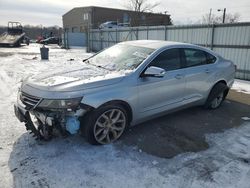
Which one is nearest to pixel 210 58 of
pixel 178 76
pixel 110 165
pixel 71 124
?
pixel 178 76

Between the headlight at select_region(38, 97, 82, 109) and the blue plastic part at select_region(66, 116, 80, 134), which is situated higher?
the headlight at select_region(38, 97, 82, 109)

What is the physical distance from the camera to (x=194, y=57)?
4.77m

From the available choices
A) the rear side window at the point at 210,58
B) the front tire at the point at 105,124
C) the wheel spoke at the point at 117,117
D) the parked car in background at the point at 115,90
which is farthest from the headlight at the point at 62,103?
the rear side window at the point at 210,58

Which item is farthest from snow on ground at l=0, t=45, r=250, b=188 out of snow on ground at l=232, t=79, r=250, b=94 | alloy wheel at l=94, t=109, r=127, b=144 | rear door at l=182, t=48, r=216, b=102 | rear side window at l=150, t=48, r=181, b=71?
snow on ground at l=232, t=79, r=250, b=94

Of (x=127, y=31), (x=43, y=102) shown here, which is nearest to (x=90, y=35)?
(x=127, y=31)

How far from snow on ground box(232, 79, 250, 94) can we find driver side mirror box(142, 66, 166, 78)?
501cm

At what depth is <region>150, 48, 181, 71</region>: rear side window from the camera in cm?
409

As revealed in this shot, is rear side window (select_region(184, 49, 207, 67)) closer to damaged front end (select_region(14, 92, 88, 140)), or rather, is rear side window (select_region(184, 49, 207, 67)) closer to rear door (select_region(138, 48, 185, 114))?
rear door (select_region(138, 48, 185, 114))

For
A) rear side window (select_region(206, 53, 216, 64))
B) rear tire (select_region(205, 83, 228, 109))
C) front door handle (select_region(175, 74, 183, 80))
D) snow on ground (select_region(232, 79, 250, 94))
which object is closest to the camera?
front door handle (select_region(175, 74, 183, 80))

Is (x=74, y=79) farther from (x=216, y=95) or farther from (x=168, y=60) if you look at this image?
(x=216, y=95)

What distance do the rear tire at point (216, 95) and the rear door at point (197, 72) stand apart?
22 cm

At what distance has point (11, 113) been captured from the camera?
4.79 metres

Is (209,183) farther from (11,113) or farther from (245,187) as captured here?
(11,113)

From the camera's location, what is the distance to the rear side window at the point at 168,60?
13.4ft
